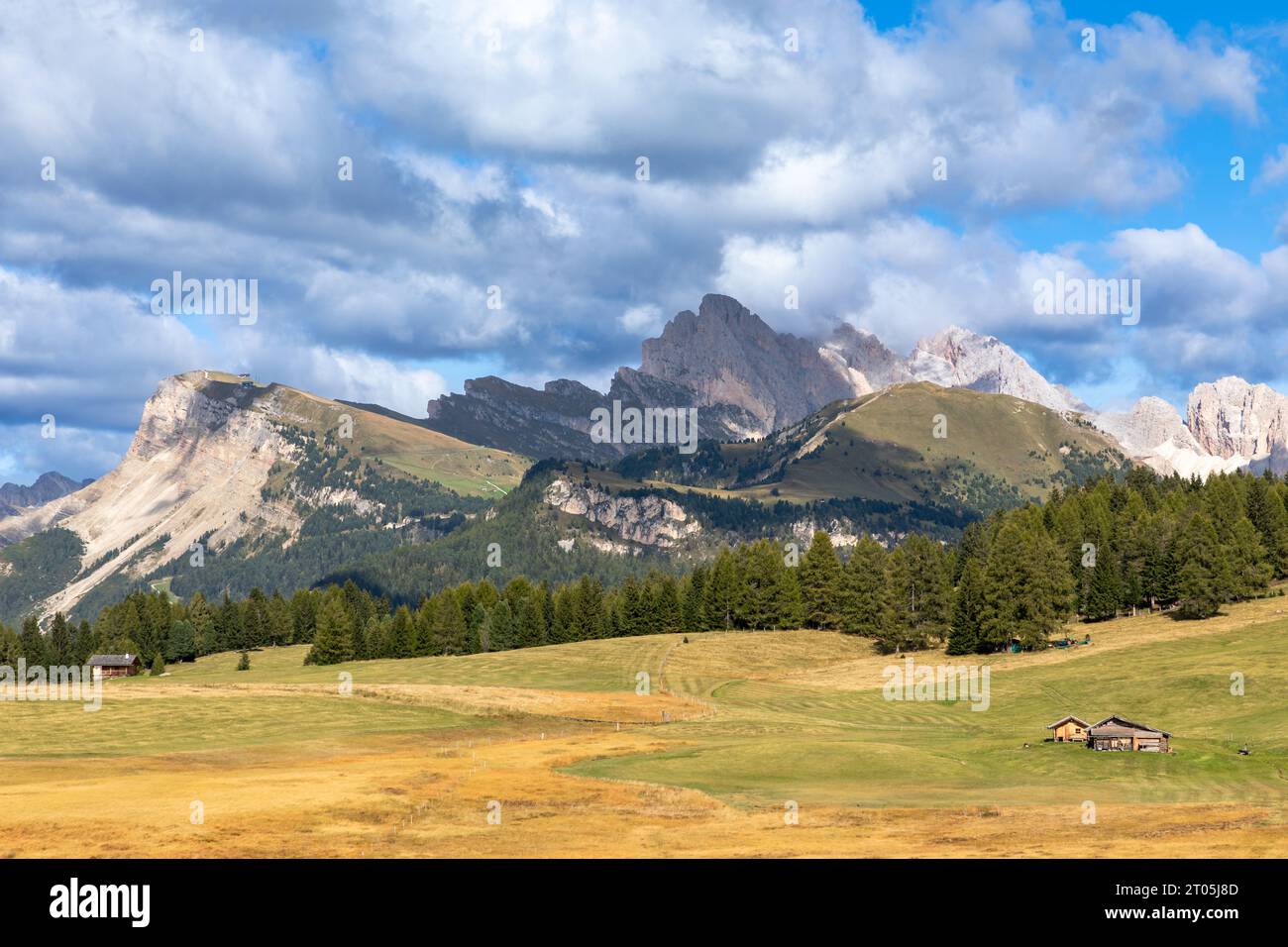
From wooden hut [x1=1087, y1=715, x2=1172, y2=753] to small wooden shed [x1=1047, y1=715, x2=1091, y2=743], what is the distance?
3285mm

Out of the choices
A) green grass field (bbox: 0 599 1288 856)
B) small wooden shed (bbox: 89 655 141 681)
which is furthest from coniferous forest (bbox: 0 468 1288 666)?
green grass field (bbox: 0 599 1288 856)

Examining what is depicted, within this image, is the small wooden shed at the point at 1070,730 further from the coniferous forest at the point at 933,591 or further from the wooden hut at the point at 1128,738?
the coniferous forest at the point at 933,591

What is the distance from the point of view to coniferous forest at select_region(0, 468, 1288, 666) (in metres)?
154

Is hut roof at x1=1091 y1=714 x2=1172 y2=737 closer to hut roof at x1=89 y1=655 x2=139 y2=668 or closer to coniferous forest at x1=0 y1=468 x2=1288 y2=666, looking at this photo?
coniferous forest at x1=0 y1=468 x2=1288 y2=666

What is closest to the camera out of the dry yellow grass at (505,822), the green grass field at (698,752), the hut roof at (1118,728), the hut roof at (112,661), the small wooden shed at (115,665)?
the dry yellow grass at (505,822)

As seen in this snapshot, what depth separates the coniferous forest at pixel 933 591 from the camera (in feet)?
505

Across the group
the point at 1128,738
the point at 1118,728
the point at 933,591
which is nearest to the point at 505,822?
the point at 1128,738

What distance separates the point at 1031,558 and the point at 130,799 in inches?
4707

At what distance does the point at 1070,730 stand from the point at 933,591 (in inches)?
2997

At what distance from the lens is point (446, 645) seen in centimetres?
18900

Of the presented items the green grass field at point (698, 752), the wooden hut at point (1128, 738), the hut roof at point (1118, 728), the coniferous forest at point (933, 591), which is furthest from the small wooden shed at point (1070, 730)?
the coniferous forest at point (933, 591)

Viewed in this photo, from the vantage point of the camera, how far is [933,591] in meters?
168

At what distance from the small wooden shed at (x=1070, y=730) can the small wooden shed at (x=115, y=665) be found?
14635 centimetres
